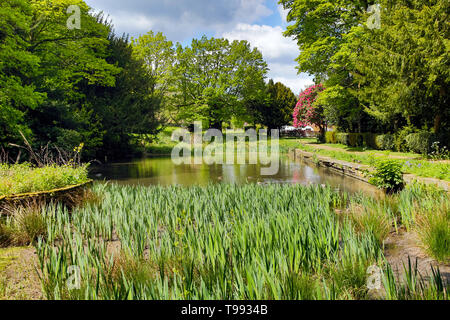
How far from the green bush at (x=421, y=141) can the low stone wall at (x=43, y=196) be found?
45.6ft

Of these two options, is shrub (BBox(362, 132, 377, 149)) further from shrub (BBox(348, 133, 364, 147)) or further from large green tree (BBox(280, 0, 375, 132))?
large green tree (BBox(280, 0, 375, 132))

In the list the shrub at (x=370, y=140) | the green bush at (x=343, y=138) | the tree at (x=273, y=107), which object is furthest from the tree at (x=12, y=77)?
the tree at (x=273, y=107)

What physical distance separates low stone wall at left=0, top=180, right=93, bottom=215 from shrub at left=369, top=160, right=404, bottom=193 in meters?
7.65

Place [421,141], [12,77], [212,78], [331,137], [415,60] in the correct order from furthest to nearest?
[212,78] < [331,137] < [421,141] < [415,60] < [12,77]

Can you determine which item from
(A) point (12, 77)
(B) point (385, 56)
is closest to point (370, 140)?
(B) point (385, 56)

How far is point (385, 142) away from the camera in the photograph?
17.2 metres

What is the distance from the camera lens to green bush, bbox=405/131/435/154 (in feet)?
42.4

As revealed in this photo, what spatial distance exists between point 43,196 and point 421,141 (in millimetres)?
14925

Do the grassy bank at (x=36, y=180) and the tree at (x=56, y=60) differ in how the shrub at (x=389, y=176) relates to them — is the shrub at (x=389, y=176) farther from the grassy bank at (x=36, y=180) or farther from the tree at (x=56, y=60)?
the tree at (x=56, y=60)

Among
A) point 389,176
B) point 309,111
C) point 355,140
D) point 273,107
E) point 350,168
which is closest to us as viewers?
point 389,176

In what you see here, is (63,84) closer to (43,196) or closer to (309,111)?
(43,196)

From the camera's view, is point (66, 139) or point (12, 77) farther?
point (66, 139)

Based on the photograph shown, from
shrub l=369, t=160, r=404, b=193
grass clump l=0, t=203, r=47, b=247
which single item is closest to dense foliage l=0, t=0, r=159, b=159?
grass clump l=0, t=203, r=47, b=247
